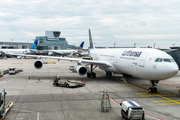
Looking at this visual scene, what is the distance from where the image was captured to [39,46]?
5807 inches

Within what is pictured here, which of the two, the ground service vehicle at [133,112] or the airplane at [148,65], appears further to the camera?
the airplane at [148,65]

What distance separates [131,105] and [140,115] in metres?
0.85

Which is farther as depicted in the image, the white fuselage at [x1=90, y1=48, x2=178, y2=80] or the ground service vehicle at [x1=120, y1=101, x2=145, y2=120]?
the white fuselage at [x1=90, y1=48, x2=178, y2=80]

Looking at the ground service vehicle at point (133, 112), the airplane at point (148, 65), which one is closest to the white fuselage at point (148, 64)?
the airplane at point (148, 65)

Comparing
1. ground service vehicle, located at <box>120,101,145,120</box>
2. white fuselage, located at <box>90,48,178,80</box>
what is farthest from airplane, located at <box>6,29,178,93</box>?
ground service vehicle, located at <box>120,101,145,120</box>

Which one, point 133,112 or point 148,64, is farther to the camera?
point 148,64

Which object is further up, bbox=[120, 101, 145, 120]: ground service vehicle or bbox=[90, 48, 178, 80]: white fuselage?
bbox=[90, 48, 178, 80]: white fuselage

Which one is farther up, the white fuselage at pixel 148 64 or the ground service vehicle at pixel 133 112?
the white fuselage at pixel 148 64

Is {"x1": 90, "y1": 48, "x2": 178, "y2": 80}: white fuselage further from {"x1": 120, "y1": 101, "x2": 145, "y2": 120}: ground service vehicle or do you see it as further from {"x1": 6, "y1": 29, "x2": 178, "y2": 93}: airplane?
{"x1": 120, "y1": 101, "x2": 145, "y2": 120}: ground service vehicle

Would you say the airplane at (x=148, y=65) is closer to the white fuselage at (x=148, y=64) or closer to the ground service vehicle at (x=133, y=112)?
the white fuselage at (x=148, y=64)

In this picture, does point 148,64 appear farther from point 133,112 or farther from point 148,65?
point 133,112

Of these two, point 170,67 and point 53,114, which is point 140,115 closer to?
point 53,114

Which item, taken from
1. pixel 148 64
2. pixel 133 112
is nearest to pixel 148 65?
pixel 148 64

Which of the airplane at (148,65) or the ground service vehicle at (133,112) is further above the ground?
the airplane at (148,65)
